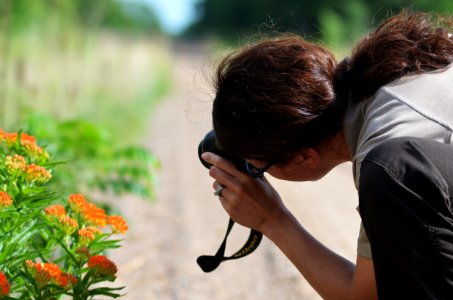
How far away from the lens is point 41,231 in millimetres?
2490

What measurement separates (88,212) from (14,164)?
289 millimetres

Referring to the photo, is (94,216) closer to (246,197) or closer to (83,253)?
(83,253)

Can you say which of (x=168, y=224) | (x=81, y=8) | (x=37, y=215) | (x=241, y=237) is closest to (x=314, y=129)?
(x=37, y=215)

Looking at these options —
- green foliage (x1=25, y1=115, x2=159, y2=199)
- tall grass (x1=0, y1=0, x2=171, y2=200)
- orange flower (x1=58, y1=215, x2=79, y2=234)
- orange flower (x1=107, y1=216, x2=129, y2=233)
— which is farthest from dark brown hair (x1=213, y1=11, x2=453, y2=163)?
green foliage (x1=25, y1=115, x2=159, y2=199)

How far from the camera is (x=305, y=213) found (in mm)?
6465

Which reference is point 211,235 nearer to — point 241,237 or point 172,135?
point 241,237

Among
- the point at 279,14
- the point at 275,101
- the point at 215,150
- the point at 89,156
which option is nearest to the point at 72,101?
the point at 89,156

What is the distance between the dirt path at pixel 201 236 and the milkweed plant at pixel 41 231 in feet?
1.84

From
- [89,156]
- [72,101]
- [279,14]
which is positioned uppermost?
[89,156]

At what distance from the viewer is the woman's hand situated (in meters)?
2.35

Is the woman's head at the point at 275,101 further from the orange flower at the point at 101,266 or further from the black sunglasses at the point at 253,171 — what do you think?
the orange flower at the point at 101,266

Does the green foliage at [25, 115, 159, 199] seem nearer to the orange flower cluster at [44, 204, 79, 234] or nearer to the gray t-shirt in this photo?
the orange flower cluster at [44, 204, 79, 234]

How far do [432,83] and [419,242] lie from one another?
46cm

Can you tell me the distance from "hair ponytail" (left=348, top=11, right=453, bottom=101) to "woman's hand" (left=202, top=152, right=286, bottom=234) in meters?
0.43
